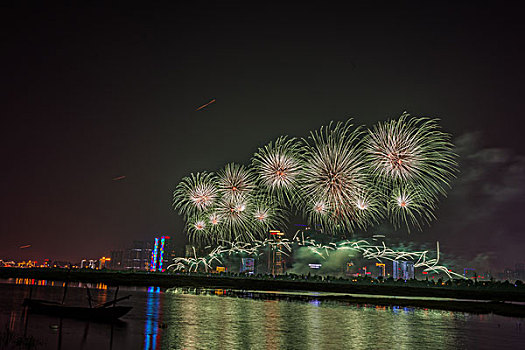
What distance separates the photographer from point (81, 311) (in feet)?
102

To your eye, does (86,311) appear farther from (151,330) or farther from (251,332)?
(251,332)

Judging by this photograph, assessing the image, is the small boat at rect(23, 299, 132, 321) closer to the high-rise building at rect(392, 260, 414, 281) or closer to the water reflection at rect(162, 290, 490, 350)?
the water reflection at rect(162, 290, 490, 350)

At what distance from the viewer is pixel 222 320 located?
3269 cm

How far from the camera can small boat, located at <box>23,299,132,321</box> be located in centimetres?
3008

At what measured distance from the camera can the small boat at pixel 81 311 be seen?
3008 cm

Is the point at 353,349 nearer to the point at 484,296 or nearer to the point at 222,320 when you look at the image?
the point at 222,320

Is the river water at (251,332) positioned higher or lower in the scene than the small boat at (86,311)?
lower

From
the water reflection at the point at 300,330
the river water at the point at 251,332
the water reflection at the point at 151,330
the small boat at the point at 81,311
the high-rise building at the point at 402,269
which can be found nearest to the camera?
the water reflection at the point at 151,330

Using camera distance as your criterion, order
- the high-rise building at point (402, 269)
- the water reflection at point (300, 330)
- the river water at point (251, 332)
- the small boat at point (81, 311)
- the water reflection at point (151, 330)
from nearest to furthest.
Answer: the water reflection at point (151, 330) → the river water at point (251, 332) → the water reflection at point (300, 330) → the small boat at point (81, 311) → the high-rise building at point (402, 269)

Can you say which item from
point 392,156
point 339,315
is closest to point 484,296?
point 392,156

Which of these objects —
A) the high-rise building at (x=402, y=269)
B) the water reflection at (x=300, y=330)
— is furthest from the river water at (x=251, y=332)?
the high-rise building at (x=402, y=269)

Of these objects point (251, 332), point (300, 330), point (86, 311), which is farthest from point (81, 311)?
point (300, 330)

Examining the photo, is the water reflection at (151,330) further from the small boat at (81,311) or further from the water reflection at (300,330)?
the small boat at (81,311)

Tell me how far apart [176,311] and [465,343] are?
79.4 feet
